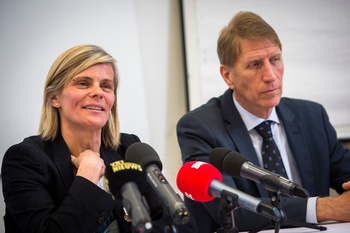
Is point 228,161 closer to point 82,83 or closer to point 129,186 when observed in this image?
point 129,186

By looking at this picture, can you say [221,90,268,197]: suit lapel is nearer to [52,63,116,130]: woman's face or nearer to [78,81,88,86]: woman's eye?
[52,63,116,130]: woman's face

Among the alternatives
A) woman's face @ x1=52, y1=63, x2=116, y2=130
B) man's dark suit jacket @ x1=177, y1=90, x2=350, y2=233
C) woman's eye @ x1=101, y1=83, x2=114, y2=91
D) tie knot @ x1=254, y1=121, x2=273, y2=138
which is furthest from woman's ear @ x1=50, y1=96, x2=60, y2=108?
tie knot @ x1=254, y1=121, x2=273, y2=138

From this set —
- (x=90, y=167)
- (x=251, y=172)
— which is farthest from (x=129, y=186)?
(x=90, y=167)

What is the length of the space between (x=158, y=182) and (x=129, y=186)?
140 mm

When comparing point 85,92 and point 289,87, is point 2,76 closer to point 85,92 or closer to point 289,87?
point 85,92

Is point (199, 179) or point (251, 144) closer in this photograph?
point (199, 179)

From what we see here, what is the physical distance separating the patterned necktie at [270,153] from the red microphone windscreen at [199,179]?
3.38 ft

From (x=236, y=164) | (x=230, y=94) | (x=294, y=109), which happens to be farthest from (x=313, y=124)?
(x=236, y=164)

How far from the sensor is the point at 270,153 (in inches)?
104

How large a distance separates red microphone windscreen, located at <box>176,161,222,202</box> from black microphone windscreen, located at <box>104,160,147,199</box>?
312mm

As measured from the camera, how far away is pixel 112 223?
218 centimetres

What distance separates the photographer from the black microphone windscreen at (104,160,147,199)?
127 centimetres

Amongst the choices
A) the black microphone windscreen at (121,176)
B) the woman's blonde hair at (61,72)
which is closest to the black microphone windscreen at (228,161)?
the black microphone windscreen at (121,176)

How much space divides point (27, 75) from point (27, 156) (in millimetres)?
813
